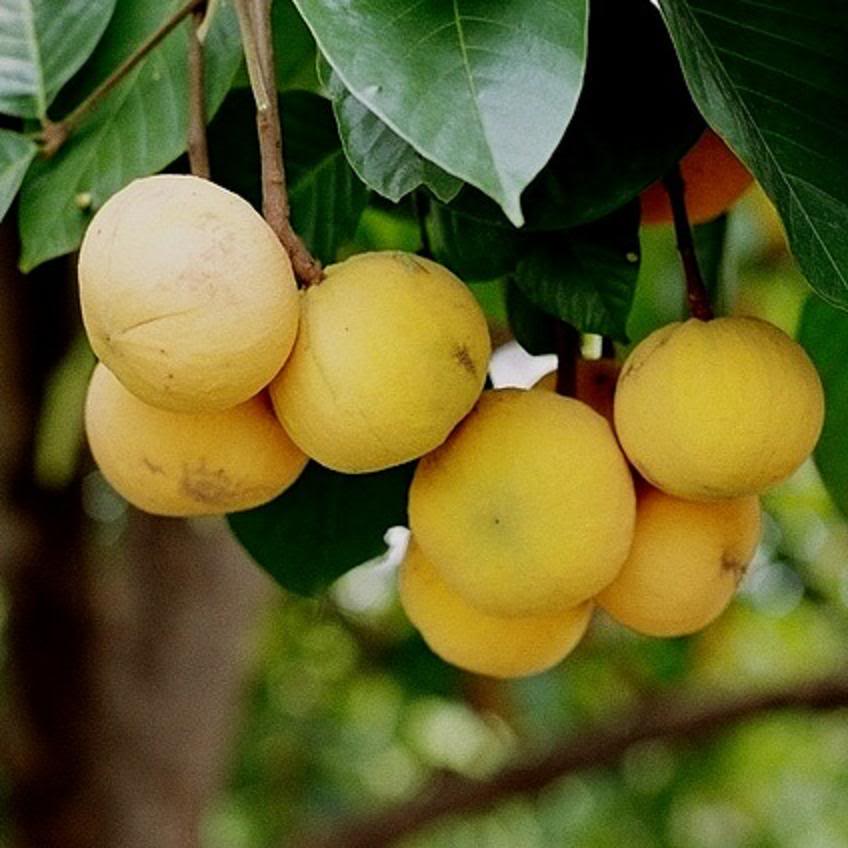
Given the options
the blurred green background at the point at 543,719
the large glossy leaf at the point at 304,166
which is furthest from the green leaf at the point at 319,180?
the blurred green background at the point at 543,719

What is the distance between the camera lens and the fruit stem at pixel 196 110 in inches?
18.3

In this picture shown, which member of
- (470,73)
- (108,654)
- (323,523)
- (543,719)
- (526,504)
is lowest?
(543,719)

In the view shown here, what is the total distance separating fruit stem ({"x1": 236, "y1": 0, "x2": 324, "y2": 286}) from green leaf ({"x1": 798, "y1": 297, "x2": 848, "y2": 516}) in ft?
0.89

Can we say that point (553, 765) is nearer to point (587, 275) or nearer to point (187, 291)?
point (587, 275)

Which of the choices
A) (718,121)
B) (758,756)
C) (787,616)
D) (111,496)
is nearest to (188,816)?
(111,496)

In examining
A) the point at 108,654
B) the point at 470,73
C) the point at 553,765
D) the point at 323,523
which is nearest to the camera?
the point at 470,73

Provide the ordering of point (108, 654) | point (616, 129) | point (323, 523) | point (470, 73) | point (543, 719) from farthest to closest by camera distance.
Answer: point (543, 719)
point (108, 654)
point (323, 523)
point (616, 129)
point (470, 73)

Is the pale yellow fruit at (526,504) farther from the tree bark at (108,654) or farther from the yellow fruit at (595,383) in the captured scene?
the tree bark at (108,654)

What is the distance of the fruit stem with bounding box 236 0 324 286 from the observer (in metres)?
0.44

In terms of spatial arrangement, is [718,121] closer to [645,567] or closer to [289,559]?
[645,567]

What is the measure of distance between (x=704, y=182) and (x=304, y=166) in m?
0.14

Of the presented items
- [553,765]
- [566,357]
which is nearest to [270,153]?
[566,357]

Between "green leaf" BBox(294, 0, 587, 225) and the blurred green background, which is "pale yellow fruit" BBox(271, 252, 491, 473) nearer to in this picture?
"green leaf" BBox(294, 0, 587, 225)

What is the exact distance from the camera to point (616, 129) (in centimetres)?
49
